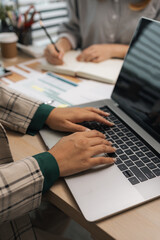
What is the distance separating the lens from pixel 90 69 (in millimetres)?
966

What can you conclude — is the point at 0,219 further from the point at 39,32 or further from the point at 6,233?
the point at 39,32

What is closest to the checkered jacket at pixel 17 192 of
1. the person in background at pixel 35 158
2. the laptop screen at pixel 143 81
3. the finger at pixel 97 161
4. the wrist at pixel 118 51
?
the person in background at pixel 35 158

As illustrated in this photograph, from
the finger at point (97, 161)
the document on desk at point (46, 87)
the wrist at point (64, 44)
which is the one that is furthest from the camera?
the wrist at point (64, 44)

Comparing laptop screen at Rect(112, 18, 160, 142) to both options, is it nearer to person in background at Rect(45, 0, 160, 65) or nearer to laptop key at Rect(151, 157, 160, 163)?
laptop key at Rect(151, 157, 160, 163)

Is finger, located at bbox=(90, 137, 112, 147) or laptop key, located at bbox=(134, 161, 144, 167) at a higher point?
finger, located at bbox=(90, 137, 112, 147)

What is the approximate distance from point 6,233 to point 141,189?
13.0 inches

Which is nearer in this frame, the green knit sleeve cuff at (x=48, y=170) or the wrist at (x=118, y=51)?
the green knit sleeve cuff at (x=48, y=170)

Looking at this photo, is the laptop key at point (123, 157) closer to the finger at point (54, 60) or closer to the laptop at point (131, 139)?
the laptop at point (131, 139)

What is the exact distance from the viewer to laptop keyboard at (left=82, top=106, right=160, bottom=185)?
470mm

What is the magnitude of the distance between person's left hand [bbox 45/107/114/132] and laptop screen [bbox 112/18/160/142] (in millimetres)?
97

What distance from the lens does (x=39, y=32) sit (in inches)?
73.5

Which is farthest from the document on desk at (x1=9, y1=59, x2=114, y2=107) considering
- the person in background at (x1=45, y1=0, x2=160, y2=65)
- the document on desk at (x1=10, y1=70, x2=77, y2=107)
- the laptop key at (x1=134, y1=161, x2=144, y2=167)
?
the laptop key at (x1=134, y1=161, x2=144, y2=167)

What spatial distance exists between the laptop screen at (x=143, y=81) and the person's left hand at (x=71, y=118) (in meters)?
0.10

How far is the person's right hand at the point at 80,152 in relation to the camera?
1.54 feet
